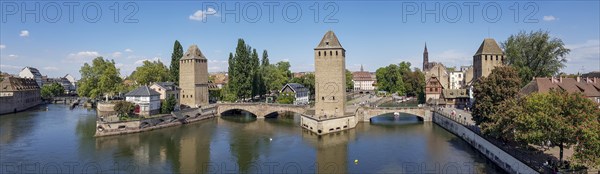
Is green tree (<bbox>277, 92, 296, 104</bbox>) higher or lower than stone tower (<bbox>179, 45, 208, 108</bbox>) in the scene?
lower

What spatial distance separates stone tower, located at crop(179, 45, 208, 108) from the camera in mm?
56125

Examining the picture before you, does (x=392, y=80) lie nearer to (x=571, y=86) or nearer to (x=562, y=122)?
(x=571, y=86)

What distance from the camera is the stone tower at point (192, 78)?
2210 inches

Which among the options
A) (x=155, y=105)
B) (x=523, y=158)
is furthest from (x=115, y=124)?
(x=523, y=158)

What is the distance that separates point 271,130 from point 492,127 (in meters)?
23.6

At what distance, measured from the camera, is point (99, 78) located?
6769 cm

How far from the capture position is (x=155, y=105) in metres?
48.2

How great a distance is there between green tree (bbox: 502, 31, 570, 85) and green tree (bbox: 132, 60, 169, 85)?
5597 centimetres

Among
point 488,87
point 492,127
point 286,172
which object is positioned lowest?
point 286,172

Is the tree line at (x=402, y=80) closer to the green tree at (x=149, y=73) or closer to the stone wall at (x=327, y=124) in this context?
the stone wall at (x=327, y=124)

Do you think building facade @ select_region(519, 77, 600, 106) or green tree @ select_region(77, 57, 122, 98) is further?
green tree @ select_region(77, 57, 122, 98)

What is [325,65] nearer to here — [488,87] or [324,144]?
[324,144]

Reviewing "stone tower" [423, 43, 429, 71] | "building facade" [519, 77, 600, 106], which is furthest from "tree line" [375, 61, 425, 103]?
"stone tower" [423, 43, 429, 71]

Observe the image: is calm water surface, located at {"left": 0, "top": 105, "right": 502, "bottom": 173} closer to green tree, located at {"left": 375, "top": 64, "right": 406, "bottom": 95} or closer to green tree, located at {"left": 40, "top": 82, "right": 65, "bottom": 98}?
green tree, located at {"left": 375, "top": 64, "right": 406, "bottom": 95}
